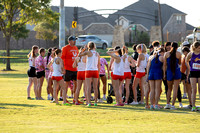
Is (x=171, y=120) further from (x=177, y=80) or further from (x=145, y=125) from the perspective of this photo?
(x=177, y=80)

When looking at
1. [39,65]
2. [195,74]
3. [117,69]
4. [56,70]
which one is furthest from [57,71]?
[195,74]

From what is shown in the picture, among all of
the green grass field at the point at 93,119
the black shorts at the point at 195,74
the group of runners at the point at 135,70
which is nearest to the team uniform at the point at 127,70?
the group of runners at the point at 135,70

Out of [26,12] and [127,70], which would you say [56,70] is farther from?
[26,12]

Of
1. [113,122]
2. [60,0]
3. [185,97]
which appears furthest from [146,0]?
[113,122]

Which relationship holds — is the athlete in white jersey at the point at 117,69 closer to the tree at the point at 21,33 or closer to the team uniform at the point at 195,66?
the team uniform at the point at 195,66

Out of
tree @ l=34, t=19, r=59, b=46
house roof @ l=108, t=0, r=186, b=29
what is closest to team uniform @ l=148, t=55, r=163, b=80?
tree @ l=34, t=19, r=59, b=46

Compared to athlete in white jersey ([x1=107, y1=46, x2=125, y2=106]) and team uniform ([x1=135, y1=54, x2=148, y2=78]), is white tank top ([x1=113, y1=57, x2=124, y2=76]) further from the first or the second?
team uniform ([x1=135, y1=54, x2=148, y2=78])

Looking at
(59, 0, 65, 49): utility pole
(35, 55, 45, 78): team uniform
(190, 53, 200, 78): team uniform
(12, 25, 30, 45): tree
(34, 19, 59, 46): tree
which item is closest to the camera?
(190, 53, 200, 78): team uniform

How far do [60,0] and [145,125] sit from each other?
68.7 feet

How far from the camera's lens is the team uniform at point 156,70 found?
491 inches

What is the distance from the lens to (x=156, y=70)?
12477mm

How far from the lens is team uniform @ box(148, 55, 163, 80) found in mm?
12461

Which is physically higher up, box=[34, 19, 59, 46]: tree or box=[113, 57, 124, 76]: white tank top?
box=[34, 19, 59, 46]: tree

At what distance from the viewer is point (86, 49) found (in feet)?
45.1
